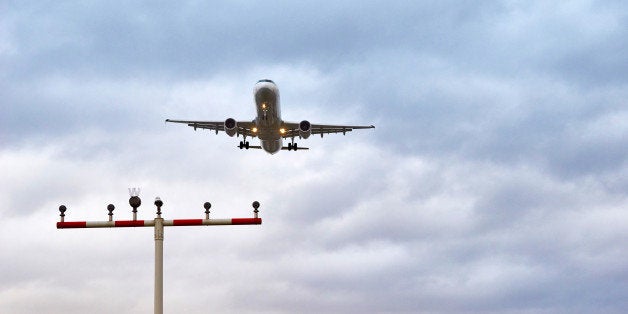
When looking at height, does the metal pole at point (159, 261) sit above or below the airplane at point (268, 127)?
below

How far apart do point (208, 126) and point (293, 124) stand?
9809mm

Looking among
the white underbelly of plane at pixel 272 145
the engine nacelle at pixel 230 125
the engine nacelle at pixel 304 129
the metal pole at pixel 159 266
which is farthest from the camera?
the white underbelly of plane at pixel 272 145

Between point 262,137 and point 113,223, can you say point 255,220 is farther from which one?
point 262,137

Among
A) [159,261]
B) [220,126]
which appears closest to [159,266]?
[159,261]

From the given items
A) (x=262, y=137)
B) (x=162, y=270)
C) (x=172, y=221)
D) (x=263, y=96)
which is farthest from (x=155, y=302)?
(x=262, y=137)

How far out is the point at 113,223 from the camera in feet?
81.1

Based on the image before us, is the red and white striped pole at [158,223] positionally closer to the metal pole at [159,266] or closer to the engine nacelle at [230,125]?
the metal pole at [159,266]

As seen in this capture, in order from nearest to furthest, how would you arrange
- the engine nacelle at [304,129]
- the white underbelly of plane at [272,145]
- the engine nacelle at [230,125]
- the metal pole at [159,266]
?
the metal pole at [159,266] → the engine nacelle at [230,125] → the engine nacelle at [304,129] → the white underbelly of plane at [272,145]

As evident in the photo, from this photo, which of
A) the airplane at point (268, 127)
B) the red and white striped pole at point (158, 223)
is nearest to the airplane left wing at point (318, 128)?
the airplane at point (268, 127)

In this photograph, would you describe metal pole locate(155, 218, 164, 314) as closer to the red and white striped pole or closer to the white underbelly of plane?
the red and white striped pole

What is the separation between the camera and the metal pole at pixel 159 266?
2436cm

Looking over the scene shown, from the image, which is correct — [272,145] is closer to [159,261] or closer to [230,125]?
[230,125]

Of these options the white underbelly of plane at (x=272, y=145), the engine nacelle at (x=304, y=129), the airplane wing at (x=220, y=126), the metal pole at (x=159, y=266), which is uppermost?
the airplane wing at (x=220, y=126)

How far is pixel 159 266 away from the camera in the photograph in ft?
80.6
